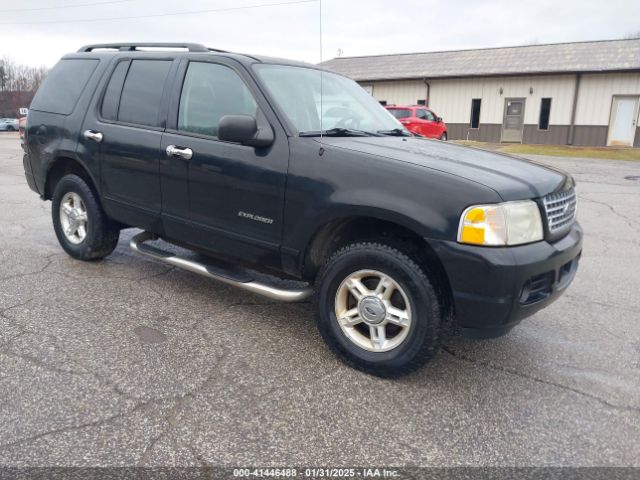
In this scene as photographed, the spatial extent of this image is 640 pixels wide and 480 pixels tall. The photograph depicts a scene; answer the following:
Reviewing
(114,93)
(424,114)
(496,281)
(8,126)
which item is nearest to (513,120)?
(424,114)

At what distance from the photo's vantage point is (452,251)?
2811 mm

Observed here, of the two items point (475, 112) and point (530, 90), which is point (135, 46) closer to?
point (530, 90)

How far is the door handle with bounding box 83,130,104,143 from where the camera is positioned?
14.9 ft

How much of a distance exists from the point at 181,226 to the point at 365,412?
6.92ft

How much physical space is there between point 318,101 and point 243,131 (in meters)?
0.84

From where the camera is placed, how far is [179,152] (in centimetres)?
391

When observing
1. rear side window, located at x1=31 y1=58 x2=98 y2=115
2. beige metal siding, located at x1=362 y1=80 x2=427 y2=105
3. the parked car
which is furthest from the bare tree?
rear side window, located at x1=31 y1=58 x2=98 y2=115

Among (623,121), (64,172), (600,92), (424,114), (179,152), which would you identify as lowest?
(64,172)

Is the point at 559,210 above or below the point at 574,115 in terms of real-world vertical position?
below

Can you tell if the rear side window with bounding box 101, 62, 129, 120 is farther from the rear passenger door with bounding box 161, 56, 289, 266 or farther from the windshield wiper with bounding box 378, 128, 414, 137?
the windshield wiper with bounding box 378, 128, 414, 137

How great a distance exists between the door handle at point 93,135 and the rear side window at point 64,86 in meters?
0.42

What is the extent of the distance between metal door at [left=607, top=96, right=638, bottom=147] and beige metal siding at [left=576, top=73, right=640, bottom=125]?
27 centimetres

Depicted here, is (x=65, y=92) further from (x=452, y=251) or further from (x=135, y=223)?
(x=452, y=251)

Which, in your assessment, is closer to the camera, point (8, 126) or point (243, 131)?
point (243, 131)
